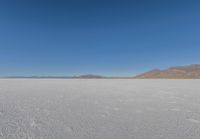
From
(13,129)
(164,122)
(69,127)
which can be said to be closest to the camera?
(13,129)

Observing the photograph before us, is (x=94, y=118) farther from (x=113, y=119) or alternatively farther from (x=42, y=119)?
(x=42, y=119)

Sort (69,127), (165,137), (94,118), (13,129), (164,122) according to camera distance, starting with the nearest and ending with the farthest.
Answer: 1. (165,137)
2. (13,129)
3. (69,127)
4. (164,122)
5. (94,118)

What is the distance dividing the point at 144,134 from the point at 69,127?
1.09 m

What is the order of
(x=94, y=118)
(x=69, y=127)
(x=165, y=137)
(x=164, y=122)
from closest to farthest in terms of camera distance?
(x=165, y=137) < (x=69, y=127) < (x=164, y=122) < (x=94, y=118)

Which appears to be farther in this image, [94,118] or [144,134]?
[94,118]

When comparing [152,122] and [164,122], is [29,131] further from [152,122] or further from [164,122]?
[164,122]

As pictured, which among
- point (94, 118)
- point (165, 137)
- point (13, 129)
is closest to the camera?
point (165, 137)

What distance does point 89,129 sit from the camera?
1.83 metres

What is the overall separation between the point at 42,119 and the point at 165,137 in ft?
6.45

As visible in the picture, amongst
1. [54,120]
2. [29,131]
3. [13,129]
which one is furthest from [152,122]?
[13,129]

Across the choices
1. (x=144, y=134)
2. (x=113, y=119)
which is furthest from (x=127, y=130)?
(x=113, y=119)

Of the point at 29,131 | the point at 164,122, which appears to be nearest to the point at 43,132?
the point at 29,131

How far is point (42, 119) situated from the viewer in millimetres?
2211

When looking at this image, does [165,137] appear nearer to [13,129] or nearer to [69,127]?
[69,127]
